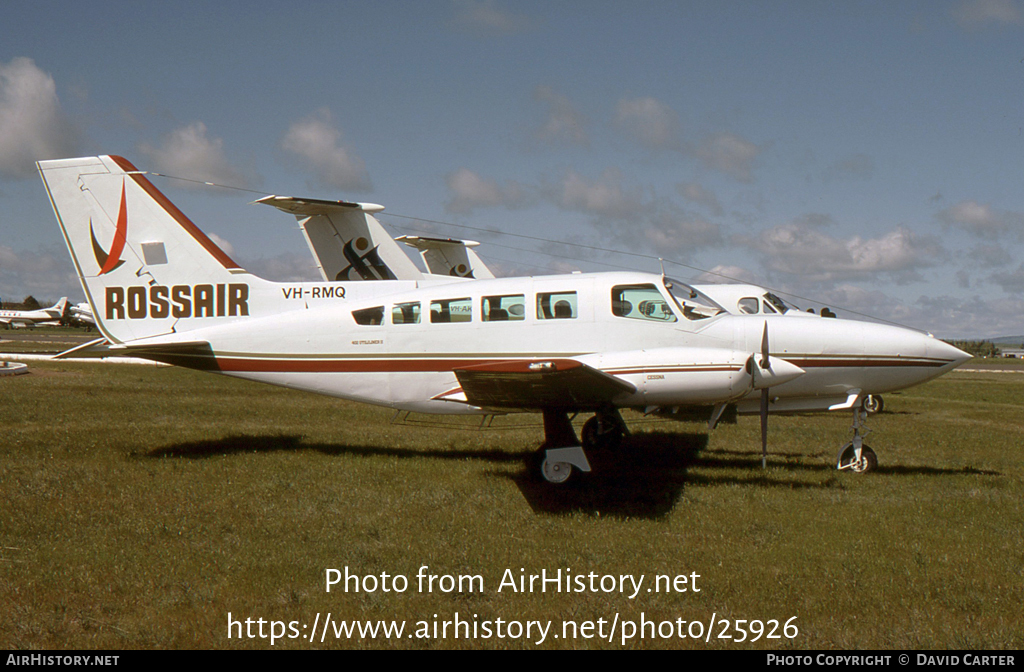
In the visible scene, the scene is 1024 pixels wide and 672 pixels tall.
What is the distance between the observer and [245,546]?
265 inches

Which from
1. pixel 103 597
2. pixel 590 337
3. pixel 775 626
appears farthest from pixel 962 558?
pixel 103 597

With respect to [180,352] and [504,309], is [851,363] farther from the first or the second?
[180,352]

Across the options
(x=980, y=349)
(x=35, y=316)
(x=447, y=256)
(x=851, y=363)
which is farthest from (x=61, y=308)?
(x=980, y=349)

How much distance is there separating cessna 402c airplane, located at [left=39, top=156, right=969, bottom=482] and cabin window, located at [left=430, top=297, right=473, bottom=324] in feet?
0.06

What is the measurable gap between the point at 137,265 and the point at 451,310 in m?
5.61

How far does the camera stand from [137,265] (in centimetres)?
1123

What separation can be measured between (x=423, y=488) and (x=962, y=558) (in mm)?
6226

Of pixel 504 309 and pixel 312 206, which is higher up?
pixel 312 206

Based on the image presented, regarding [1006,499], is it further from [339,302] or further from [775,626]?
[339,302]

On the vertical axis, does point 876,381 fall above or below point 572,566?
above

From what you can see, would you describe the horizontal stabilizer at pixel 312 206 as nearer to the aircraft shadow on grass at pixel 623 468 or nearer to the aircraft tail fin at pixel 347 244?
the aircraft tail fin at pixel 347 244

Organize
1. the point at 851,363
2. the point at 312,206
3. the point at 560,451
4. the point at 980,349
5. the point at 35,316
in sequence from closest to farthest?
the point at 560,451
the point at 851,363
the point at 312,206
the point at 35,316
the point at 980,349

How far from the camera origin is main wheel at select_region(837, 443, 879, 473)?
10453 millimetres

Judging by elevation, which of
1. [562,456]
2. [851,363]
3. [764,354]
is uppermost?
[764,354]
